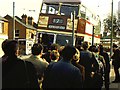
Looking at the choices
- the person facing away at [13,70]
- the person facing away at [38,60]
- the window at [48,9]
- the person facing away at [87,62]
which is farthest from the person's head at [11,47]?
the window at [48,9]

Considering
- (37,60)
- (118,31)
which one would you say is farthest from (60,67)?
(118,31)

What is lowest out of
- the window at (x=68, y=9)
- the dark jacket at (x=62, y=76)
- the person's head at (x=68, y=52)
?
the dark jacket at (x=62, y=76)

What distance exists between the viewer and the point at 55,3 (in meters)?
26.8

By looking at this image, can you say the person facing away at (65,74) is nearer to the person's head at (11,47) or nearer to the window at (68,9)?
the person's head at (11,47)

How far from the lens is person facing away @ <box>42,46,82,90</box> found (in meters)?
5.42

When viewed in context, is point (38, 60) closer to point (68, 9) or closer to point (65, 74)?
point (65, 74)

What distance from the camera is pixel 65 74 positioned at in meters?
5.46

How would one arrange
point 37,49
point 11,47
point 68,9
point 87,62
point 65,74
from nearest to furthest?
point 11,47, point 65,74, point 37,49, point 87,62, point 68,9

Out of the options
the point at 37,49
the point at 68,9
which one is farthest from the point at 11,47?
the point at 68,9

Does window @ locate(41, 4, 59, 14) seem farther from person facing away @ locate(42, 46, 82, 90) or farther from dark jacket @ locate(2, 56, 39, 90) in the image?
dark jacket @ locate(2, 56, 39, 90)

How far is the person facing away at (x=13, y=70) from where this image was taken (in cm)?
516

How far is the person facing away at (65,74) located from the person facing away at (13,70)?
461 millimetres

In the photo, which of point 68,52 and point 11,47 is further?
point 68,52

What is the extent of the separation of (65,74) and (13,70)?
0.73 metres
